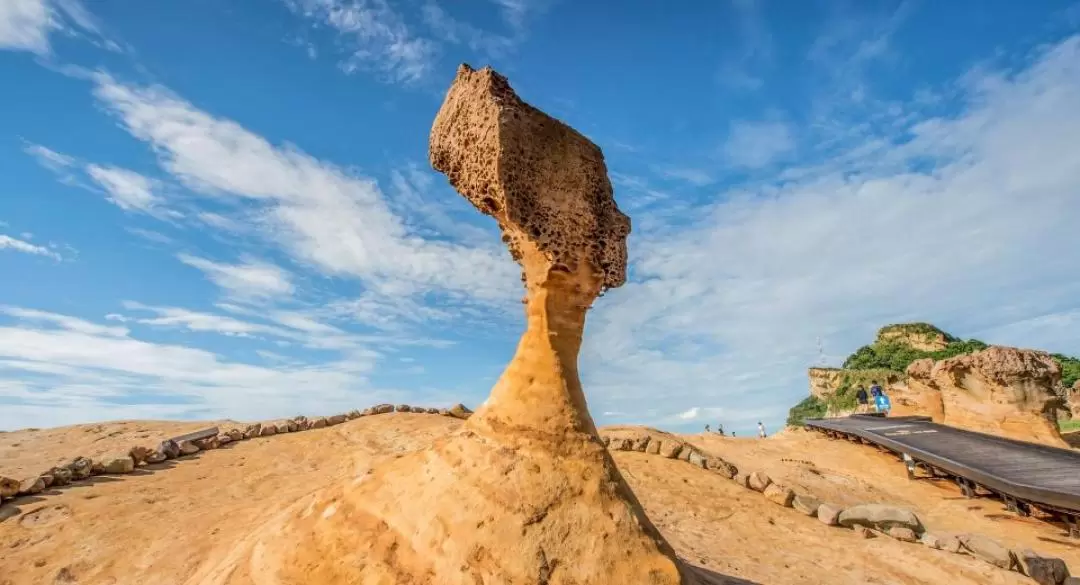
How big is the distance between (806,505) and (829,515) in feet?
1.58

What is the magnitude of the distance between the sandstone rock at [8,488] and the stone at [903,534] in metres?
12.5

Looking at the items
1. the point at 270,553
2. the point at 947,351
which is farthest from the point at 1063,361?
the point at 270,553

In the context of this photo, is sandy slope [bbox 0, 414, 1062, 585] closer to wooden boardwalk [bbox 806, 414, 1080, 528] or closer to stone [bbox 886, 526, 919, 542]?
stone [bbox 886, 526, 919, 542]

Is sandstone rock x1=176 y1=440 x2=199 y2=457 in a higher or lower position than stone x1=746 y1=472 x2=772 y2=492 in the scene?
higher

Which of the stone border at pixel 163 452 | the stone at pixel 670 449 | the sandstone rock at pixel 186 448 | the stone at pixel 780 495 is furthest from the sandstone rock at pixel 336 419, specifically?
the stone at pixel 780 495

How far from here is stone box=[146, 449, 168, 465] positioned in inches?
374

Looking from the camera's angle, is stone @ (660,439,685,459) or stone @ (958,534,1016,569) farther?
stone @ (660,439,685,459)

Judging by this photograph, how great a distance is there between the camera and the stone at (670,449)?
34.4 feet

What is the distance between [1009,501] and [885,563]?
4.83 metres

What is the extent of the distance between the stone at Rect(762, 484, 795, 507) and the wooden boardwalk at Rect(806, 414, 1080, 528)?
374 cm

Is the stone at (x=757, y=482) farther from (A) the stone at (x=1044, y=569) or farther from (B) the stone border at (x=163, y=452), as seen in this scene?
(B) the stone border at (x=163, y=452)

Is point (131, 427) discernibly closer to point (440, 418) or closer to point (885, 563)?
point (440, 418)

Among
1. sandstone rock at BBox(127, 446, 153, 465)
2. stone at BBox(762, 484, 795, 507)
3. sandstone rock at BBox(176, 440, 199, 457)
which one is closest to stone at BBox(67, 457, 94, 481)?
sandstone rock at BBox(127, 446, 153, 465)

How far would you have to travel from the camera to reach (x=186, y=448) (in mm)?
10227
